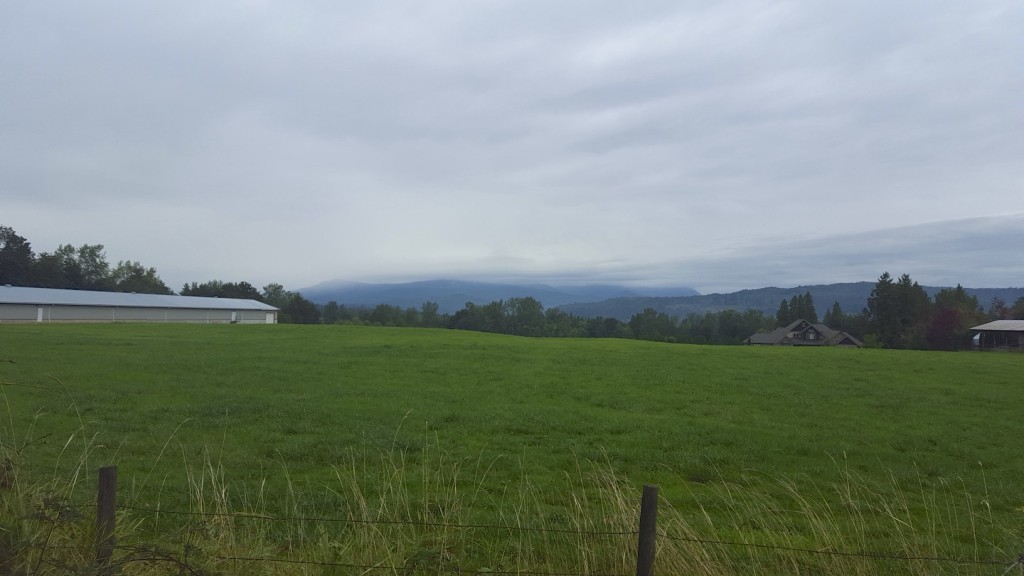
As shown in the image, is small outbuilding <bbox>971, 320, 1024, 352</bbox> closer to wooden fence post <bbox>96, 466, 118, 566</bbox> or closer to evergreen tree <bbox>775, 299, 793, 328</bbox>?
evergreen tree <bbox>775, 299, 793, 328</bbox>

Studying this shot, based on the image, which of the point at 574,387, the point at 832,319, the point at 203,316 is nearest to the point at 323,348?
the point at 574,387

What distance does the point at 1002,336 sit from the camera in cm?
7206

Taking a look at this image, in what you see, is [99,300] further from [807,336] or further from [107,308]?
[807,336]

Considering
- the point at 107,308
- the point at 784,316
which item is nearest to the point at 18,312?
the point at 107,308

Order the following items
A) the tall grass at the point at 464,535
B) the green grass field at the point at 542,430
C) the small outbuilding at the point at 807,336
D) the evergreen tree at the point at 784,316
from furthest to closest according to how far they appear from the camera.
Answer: the evergreen tree at the point at 784,316, the small outbuilding at the point at 807,336, the green grass field at the point at 542,430, the tall grass at the point at 464,535

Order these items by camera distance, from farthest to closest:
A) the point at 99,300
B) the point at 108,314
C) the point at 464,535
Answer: the point at 99,300, the point at 108,314, the point at 464,535

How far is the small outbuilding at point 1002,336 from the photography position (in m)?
67.8

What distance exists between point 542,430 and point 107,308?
7707 centimetres

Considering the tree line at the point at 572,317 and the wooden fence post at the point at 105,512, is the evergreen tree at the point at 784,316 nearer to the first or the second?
the tree line at the point at 572,317

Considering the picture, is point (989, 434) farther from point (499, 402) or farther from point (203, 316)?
point (203, 316)

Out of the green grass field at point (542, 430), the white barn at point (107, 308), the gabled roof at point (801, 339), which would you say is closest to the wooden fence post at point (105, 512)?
the green grass field at point (542, 430)

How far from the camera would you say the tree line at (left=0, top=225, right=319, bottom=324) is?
10569 cm

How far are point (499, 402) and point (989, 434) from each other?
11342mm

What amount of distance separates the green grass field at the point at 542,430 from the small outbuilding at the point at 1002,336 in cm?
5220
